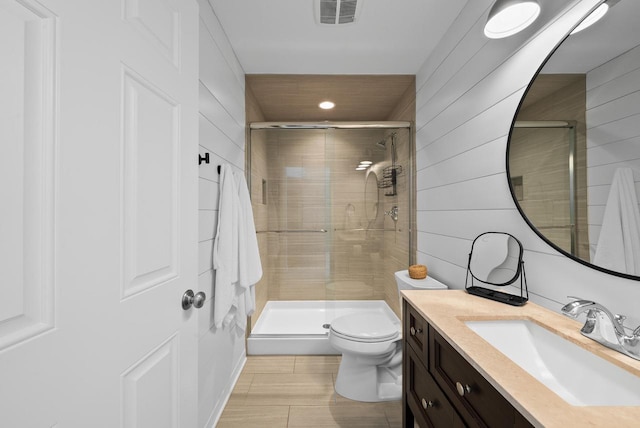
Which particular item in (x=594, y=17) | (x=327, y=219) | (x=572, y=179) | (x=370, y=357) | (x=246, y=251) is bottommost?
(x=370, y=357)

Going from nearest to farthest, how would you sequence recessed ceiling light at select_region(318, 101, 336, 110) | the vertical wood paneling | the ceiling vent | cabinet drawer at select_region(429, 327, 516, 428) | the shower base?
cabinet drawer at select_region(429, 327, 516, 428)
the vertical wood paneling
the ceiling vent
the shower base
recessed ceiling light at select_region(318, 101, 336, 110)

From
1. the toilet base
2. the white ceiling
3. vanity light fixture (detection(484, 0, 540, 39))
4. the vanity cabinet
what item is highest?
the white ceiling

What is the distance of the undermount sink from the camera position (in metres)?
0.77

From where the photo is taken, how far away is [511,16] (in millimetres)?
1201

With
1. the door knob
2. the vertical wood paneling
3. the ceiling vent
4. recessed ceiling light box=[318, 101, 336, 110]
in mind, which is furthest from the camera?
recessed ceiling light box=[318, 101, 336, 110]

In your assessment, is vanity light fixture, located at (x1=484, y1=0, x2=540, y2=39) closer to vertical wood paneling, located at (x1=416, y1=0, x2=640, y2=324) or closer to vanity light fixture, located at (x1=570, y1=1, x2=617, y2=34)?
vertical wood paneling, located at (x1=416, y1=0, x2=640, y2=324)

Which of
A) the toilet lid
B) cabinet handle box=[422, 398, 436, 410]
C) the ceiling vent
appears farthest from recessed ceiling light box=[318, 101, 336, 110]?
cabinet handle box=[422, 398, 436, 410]

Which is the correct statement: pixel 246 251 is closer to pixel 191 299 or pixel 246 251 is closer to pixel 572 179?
pixel 191 299

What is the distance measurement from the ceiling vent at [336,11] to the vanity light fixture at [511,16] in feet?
2.48

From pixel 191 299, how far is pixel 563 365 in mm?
1160

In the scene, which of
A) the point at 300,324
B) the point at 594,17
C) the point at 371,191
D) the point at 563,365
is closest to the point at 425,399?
the point at 563,365

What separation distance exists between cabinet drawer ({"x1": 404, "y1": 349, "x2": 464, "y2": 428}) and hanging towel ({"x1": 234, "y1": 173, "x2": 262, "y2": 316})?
1070 millimetres

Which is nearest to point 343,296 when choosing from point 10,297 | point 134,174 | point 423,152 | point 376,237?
point 376,237

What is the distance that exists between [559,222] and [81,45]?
1.43 meters
